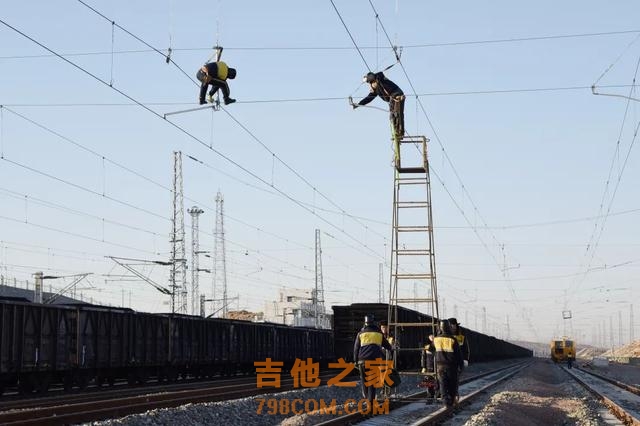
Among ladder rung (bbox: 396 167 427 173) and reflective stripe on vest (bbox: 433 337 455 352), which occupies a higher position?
ladder rung (bbox: 396 167 427 173)

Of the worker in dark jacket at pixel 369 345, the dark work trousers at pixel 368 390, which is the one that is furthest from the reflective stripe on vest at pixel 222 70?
the dark work trousers at pixel 368 390

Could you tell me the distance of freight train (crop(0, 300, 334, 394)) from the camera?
2388 centimetres

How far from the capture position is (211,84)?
52.5 ft

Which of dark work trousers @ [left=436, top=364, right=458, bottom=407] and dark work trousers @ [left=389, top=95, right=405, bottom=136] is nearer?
dark work trousers @ [left=436, top=364, right=458, bottom=407]

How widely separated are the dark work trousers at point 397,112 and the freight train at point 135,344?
11.5 m

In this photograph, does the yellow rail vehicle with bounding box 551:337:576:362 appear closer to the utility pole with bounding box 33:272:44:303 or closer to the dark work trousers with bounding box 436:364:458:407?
the utility pole with bounding box 33:272:44:303

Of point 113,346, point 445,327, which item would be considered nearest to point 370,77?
point 445,327

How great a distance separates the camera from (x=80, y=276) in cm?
4431

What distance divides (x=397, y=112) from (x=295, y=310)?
87772 mm

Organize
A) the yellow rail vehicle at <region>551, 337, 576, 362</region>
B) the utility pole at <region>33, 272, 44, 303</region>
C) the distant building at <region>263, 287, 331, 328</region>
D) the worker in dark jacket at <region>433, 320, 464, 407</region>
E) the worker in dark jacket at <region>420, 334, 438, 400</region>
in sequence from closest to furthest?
the worker in dark jacket at <region>433, 320, 464, 407</region>
the worker in dark jacket at <region>420, 334, 438, 400</region>
the utility pole at <region>33, 272, 44, 303</region>
the yellow rail vehicle at <region>551, 337, 576, 362</region>
the distant building at <region>263, 287, 331, 328</region>

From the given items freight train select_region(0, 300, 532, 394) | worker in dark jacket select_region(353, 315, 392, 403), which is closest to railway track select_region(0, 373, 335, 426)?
freight train select_region(0, 300, 532, 394)

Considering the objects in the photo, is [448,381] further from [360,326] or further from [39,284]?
[39,284]

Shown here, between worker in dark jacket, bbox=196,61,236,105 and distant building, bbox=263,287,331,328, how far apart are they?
80436mm

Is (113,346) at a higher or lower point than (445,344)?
lower
